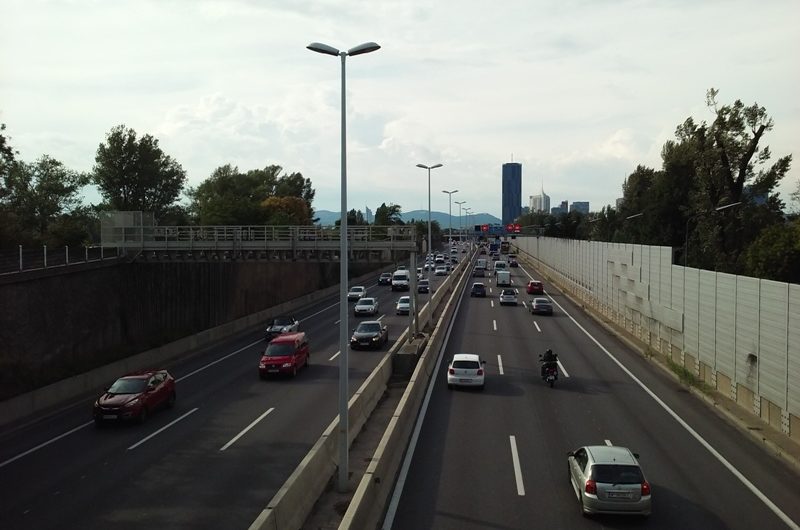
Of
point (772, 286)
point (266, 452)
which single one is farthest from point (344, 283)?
point (772, 286)

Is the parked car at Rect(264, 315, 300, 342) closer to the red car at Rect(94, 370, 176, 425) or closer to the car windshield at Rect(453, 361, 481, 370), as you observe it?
the red car at Rect(94, 370, 176, 425)

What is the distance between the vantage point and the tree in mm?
86719

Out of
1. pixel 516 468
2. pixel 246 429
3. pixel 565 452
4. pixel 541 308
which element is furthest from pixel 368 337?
pixel 516 468

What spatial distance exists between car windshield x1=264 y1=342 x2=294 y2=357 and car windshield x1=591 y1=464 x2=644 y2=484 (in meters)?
18.9

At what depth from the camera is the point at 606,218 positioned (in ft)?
358

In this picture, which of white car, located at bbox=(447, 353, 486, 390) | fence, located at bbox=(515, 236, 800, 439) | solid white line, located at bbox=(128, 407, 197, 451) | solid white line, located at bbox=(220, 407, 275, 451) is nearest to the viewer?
fence, located at bbox=(515, 236, 800, 439)

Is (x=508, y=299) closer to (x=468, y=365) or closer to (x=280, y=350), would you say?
(x=280, y=350)

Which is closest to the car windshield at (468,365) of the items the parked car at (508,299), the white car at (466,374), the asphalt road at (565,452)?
the white car at (466,374)

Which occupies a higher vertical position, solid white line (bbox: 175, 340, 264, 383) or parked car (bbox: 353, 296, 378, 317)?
parked car (bbox: 353, 296, 378, 317)

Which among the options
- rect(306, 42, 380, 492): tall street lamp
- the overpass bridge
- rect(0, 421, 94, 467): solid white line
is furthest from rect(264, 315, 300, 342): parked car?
rect(306, 42, 380, 492): tall street lamp

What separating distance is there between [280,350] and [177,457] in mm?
11650

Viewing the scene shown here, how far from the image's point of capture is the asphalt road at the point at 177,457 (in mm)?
14141

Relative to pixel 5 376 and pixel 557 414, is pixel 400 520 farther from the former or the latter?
pixel 5 376

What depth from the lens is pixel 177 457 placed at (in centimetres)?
1816
